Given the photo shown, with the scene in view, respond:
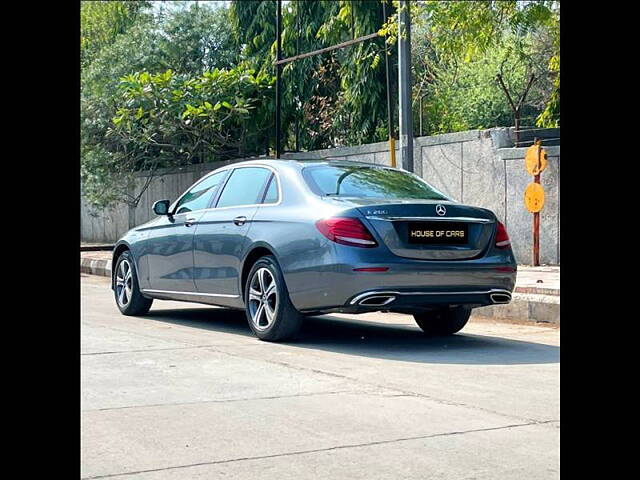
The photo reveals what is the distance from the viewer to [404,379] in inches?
239

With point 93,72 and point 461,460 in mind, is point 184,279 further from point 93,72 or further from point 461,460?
point 93,72

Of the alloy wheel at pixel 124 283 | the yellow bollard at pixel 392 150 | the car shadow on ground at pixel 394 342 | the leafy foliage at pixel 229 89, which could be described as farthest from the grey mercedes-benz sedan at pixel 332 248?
the leafy foliage at pixel 229 89

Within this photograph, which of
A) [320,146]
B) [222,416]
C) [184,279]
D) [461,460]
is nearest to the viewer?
[461,460]

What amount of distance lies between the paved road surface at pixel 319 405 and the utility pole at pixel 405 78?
19.2 ft

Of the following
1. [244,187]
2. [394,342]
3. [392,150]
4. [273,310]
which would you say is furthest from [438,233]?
[392,150]

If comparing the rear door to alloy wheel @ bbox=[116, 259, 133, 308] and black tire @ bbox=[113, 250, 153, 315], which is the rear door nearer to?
black tire @ bbox=[113, 250, 153, 315]

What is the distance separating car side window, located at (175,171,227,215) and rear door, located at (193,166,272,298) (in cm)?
19

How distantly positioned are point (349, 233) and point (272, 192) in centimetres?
123

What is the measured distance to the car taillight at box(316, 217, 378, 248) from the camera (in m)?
7.20
